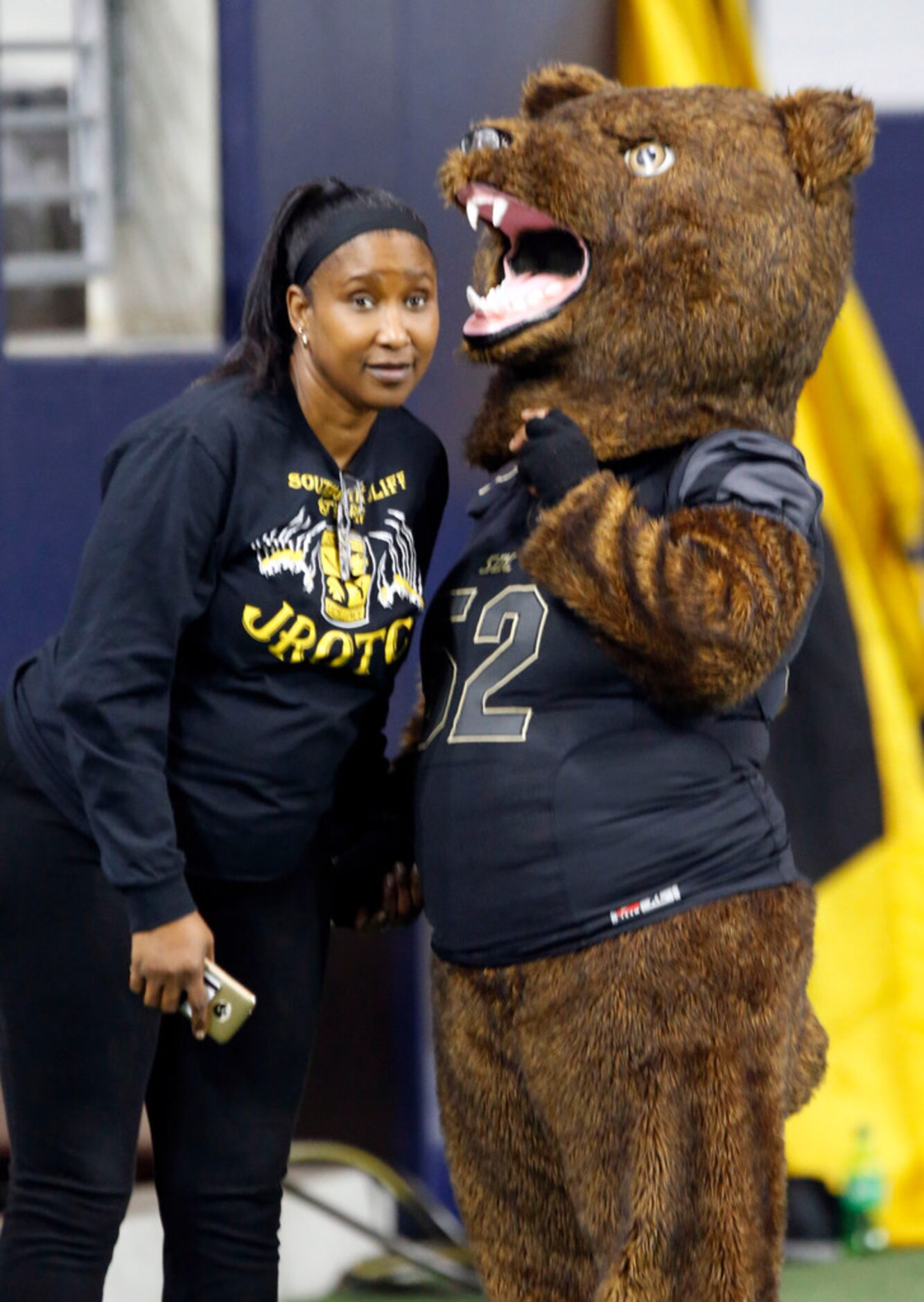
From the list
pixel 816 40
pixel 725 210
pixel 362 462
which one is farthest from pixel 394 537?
pixel 816 40

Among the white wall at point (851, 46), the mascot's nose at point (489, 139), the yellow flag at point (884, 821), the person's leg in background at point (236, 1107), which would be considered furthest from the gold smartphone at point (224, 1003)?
the white wall at point (851, 46)

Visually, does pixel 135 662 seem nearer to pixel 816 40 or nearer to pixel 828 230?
pixel 828 230

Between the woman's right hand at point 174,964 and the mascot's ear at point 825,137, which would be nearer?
the woman's right hand at point 174,964

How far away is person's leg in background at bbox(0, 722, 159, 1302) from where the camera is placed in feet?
6.32

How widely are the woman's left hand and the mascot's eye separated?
2.72 feet

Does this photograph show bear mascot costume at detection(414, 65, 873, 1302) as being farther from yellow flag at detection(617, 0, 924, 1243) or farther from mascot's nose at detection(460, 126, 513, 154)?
yellow flag at detection(617, 0, 924, 1243)

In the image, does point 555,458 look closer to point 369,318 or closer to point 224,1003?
point 369,318

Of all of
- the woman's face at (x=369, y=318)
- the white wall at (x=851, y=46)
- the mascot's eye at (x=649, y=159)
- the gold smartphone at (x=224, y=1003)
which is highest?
the white wall at (x=851, y=46)

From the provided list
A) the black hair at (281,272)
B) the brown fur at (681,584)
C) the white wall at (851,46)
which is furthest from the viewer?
the white wall at (851,46)

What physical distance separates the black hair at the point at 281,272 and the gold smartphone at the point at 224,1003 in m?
0.61

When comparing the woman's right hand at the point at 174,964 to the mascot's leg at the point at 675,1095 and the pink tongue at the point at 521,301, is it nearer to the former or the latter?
the mascot's leg at the point at 675,1095

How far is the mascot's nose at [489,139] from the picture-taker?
6.76 feet

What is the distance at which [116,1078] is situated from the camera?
1944 millimetres

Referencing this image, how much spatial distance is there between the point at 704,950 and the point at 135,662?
0.64 metres
